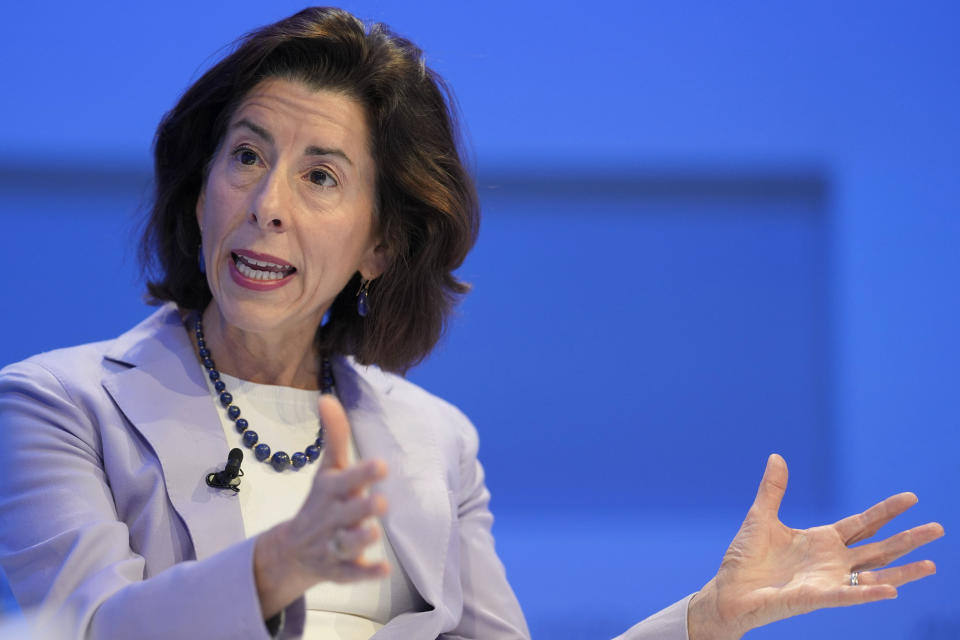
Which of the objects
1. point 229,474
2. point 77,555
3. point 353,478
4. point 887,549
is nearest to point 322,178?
point 229,474

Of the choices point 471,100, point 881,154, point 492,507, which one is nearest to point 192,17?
point 471,100

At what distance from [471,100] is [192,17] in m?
0.78

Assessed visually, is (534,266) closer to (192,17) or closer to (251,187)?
(192,17)

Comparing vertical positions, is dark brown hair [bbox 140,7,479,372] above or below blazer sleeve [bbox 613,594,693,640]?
above

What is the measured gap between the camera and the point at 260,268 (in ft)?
5.40

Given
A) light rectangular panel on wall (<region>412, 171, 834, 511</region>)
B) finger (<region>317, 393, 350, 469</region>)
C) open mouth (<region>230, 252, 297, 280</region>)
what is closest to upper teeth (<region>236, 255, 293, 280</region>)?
open mouth (<region>230, 252, 297, 280</region>)

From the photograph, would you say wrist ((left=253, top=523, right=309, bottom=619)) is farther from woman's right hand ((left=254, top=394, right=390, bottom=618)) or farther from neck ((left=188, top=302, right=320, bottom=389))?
neck ((left=188, top=302, right=320, bottom=389))

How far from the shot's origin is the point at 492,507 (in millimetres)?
2844

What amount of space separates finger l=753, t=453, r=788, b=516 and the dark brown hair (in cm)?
70

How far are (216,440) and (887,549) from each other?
3.37 feet

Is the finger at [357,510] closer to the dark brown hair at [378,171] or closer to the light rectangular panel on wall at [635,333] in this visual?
the dark brown hair at [378,171]

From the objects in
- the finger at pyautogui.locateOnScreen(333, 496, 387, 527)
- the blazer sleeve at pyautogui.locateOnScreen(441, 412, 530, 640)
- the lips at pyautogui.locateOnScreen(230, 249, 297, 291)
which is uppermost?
the lips at pyautogui.locateOnScreen(230, 249, 297, 291)

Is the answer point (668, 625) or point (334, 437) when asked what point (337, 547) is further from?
point (668, 625)

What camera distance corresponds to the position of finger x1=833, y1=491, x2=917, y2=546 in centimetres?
151
